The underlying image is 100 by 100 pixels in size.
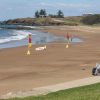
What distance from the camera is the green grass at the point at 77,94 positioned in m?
9.19

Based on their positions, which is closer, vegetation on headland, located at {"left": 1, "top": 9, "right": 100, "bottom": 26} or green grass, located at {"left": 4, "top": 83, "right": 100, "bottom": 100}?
green grass, located at {"left": 4, "top": 83, "right": 100, "bottom": 100}

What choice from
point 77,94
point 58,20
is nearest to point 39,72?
point 77,94

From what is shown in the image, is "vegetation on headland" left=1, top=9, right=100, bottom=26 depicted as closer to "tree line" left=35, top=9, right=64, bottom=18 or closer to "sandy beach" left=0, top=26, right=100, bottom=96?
"tree line" left=35, top=9, right=64, bottom=18

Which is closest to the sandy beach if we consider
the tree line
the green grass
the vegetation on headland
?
the green grass

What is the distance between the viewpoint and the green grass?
9.19 m

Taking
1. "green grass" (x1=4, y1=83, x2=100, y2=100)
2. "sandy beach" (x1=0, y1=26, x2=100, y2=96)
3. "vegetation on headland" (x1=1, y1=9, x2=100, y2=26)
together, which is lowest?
"vegetation on headland" (x1=1, y1=9, x2=100, y2=26)

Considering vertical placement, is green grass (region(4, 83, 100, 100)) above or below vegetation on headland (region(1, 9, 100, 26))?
above

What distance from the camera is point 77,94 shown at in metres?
9.88

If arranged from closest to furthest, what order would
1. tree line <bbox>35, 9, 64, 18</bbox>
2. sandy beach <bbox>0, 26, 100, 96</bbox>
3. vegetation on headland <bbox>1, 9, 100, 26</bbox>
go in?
sandy beach <bbox>0, 26, 100, 96</bbox>
vegetation on headland <bbox>1, 9, 100, 26</bbox>
tree line <bbox>35, 9, 64, 18</bbox>

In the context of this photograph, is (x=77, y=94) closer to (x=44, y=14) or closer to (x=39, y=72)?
(x=39, y=72)

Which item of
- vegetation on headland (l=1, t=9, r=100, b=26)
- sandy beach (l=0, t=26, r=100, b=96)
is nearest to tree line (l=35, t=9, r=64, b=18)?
vegetation on headland (l=1, t=9, r=100, b=26)

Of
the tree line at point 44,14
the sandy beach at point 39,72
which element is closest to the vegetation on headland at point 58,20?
the tree line at point 44,14

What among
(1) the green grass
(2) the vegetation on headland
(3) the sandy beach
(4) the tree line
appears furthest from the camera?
(4) the tree line

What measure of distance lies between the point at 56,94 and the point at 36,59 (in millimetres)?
12675
